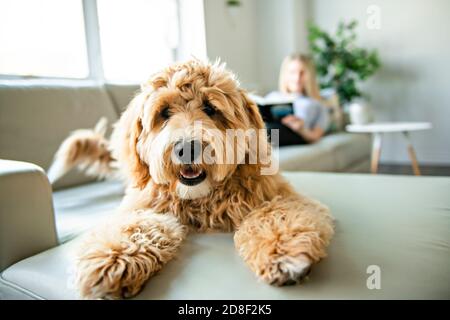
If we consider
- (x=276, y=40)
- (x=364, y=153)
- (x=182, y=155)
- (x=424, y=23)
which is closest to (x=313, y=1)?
(x=276, y=40)

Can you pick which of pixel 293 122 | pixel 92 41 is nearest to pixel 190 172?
pixel 293 122

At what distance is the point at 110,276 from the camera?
0.92 metres

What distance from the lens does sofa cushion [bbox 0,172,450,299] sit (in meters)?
0.90

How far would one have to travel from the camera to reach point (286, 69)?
4.18 m

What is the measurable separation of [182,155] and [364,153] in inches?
146

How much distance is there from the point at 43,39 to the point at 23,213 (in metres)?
2.30

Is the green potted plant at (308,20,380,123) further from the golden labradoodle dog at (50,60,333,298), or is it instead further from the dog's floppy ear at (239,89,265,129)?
the golden labradoodle dog at (50,60,333,298)

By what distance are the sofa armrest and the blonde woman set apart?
229 cm

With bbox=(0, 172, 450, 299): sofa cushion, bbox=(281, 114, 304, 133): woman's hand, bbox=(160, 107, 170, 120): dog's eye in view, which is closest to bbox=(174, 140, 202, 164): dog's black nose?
bbox=(160, 107, 170, 120): dog's eye

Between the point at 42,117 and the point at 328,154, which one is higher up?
the point at 42,117

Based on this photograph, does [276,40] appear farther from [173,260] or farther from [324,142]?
[173,260]

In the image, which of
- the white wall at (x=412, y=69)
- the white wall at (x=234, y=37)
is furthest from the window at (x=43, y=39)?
the white wall at (x=412, y=69)

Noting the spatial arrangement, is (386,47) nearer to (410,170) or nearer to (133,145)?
(410,170)

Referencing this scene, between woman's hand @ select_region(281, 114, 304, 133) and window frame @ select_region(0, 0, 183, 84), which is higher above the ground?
window frame @ select_region(0, 0, 183, 84)
